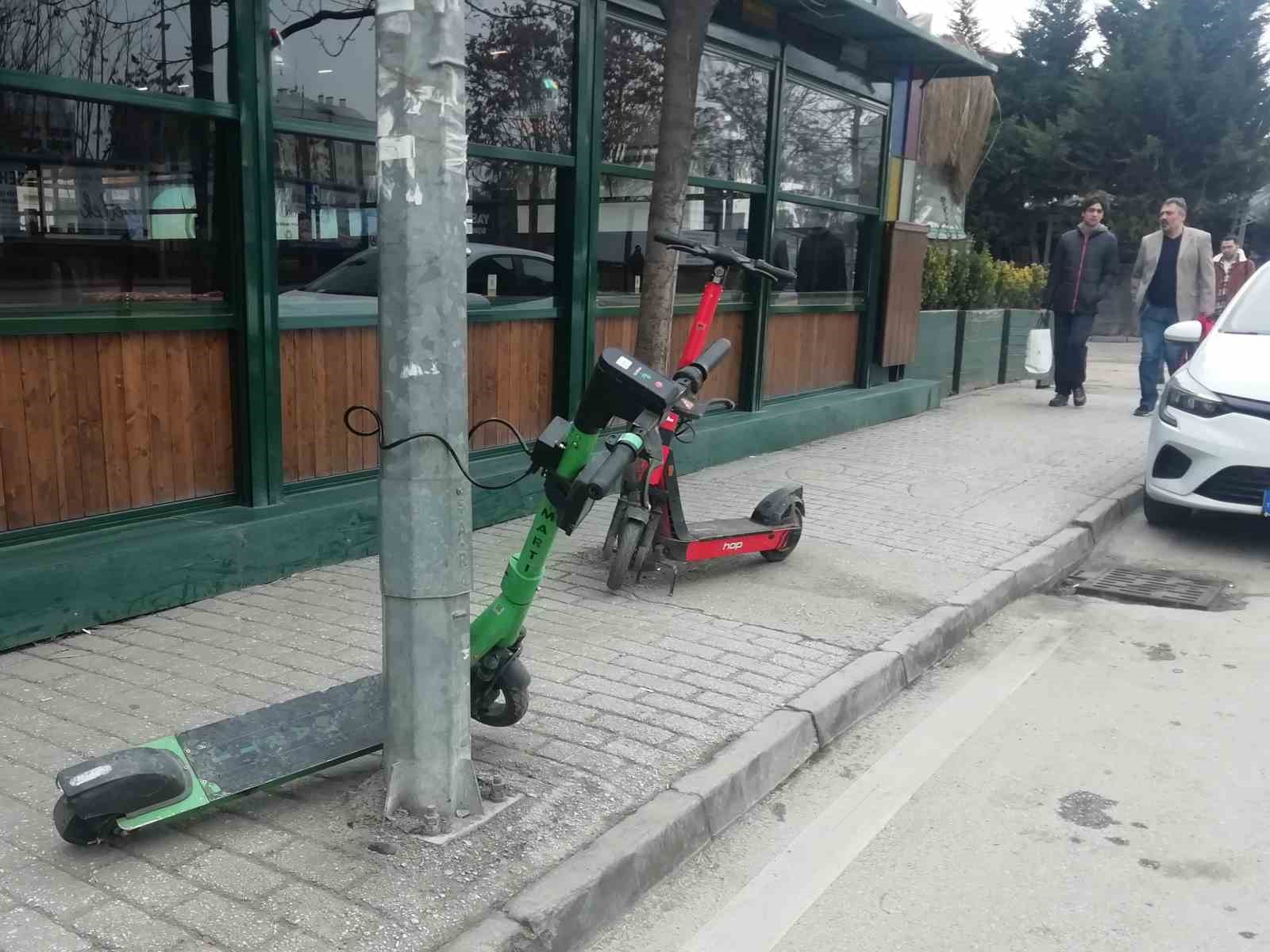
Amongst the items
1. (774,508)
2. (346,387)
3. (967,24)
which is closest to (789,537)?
(774,508)

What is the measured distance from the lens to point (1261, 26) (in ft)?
105

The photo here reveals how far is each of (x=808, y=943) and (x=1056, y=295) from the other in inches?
416

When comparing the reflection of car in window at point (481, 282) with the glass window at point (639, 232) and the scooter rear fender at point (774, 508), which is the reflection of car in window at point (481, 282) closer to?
the glass window at point (639, 232)

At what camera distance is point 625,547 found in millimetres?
5477

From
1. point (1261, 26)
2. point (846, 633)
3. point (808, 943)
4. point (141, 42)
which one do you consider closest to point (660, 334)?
point (846, 633)

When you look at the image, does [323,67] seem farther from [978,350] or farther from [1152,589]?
[978,350]

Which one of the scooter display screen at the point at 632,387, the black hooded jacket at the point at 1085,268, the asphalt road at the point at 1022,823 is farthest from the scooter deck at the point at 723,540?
the black hooded jacket at the point at 1085,268

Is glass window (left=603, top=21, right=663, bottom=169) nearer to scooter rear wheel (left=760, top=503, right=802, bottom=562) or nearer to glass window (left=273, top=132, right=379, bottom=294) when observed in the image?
glass window (left=273, top=132, right=379, bottom=294)

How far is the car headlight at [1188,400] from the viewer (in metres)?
6.99

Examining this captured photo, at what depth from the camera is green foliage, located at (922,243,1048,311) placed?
13.3 m

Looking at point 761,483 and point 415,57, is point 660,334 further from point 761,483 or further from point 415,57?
point 415,57

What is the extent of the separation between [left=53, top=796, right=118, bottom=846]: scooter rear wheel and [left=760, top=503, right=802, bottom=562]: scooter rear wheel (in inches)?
148

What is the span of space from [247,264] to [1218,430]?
217 inches

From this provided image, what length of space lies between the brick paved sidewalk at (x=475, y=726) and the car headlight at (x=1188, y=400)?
92 centimetres
